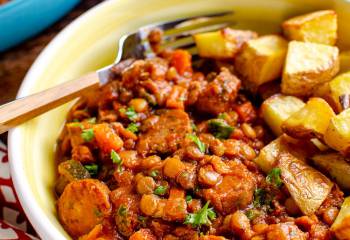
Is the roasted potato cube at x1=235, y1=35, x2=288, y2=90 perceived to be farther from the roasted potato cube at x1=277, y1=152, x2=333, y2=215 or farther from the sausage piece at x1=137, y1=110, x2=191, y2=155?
the roasted potato cube at x1=277, y1=152, x2=333, y2=215

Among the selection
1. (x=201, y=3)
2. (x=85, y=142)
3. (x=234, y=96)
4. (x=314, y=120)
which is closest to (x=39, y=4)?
(x=201, y=3)

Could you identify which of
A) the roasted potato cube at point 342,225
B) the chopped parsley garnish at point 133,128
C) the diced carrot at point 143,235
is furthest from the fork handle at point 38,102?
the roasted potato cube at point 342,225

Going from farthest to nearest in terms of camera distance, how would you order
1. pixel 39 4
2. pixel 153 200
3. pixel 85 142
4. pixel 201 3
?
pixel 39 4, pixel 201 3, pixel 85 142, pixel 153 200

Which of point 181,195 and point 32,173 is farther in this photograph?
point 32,173

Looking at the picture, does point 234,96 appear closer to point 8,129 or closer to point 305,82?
point 305,82

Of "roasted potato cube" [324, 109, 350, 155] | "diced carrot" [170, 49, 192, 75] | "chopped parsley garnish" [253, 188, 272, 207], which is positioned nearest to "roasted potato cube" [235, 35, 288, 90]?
"diced carrot" [170, 49, 192, 75]
